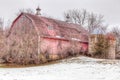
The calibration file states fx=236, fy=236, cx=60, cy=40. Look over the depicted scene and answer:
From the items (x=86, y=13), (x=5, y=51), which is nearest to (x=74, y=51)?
(x=5, y=51)

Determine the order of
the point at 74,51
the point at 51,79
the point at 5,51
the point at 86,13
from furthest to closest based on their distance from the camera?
1. the point at 86,13
2. the point at 74,51
3. the point at 5,51
4. the point at 51,79

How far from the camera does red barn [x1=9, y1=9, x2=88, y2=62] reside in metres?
27.8

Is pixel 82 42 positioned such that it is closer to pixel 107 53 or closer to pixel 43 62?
pixel 107 53

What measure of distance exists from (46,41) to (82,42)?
6921 millimetres

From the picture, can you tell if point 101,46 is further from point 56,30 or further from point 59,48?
point 56,30

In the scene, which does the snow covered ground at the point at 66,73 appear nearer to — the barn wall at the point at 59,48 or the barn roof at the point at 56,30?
the barn wall at the point at 59,48

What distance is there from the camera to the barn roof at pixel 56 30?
28.9 m

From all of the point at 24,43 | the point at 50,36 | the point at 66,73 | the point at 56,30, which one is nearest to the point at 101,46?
the point at 56,30

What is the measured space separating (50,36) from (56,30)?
2359 millimetres

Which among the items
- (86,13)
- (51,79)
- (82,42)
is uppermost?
(86,13)

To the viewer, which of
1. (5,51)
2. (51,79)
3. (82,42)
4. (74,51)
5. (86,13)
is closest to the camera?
(51,79)

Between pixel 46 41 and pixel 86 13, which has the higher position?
pixel 86 13

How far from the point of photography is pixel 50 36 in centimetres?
2902

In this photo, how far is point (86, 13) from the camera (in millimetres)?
55812
